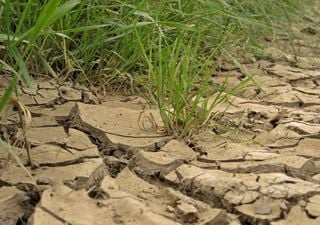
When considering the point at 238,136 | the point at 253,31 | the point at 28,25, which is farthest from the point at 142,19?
the point at 253,31

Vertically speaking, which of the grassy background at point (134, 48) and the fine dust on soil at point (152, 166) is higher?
the grassy background at point (134, 48)

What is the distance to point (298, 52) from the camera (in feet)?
9.30

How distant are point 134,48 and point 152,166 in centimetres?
66

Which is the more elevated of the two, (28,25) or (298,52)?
(28,25)

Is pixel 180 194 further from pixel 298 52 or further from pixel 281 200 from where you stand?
pixel 298 52

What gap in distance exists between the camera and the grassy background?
173 cm

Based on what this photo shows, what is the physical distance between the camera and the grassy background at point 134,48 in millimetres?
1733

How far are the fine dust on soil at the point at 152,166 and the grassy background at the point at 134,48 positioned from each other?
70 mm

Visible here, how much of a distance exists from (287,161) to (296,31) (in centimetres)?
160

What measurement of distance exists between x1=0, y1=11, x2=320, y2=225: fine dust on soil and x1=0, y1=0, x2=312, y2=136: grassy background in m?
0.07

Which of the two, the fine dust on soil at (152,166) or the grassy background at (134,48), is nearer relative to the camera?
the fine dust on soil at (152,166)

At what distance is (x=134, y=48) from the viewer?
6.88 ft

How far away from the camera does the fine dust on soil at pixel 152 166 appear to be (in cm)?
129

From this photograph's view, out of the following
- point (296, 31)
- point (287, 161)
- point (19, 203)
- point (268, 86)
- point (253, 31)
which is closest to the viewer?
point (19, 203)
